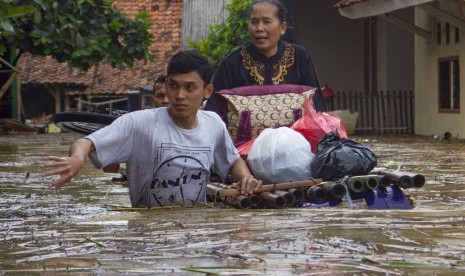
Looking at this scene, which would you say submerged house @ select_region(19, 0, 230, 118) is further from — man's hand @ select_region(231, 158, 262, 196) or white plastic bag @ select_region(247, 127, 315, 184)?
man's hand @ select_region(231, 158, 262, 196)

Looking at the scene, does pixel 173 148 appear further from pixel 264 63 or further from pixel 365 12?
pixel 365 12

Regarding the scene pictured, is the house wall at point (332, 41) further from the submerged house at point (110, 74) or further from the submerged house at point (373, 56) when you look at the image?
the submerged house at point (110, 74)

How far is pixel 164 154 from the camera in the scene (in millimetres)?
7238

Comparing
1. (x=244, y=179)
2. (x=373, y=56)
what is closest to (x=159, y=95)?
(x=244, y=179)

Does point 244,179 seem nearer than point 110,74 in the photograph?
Yes

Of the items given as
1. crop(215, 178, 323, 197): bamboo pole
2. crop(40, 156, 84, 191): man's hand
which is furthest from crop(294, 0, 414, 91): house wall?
crop(40, 156, 84, 191): man's hand

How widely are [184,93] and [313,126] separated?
163 centimetres

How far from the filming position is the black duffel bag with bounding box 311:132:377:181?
25.8 feet

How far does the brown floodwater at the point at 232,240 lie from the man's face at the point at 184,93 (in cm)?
62

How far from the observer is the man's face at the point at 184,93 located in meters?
7.14

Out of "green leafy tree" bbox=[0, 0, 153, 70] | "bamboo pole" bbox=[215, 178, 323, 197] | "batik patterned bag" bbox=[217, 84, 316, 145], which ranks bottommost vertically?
"bamboo pole" bbox=[215, 178, 323, 197]

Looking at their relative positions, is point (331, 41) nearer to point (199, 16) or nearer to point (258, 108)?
point (199, 16)

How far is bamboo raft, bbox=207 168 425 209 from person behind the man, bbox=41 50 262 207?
184 millimetres

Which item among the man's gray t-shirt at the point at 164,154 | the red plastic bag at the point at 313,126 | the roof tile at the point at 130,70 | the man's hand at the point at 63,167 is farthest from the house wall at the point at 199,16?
the man's hand at the point at 63,167
